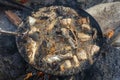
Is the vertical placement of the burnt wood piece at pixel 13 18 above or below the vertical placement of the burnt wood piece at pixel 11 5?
below

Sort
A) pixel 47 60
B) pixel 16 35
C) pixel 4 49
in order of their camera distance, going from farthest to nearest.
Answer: pixel 4 49
pixel 16 35
pixel 47 60

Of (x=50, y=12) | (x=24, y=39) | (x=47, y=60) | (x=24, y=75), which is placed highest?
(x=50, y=12)

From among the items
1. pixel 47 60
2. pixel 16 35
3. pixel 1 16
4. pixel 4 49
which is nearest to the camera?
pixel 47 60

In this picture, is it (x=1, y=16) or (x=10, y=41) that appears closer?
(x=10, y=41)

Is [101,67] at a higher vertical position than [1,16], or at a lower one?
lower

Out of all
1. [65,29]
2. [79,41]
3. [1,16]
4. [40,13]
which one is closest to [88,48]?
[79,41]

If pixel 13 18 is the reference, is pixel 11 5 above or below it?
above

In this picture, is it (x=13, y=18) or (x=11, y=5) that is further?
(x=11, y=5)

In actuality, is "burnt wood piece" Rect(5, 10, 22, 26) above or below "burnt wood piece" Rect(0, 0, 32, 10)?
below

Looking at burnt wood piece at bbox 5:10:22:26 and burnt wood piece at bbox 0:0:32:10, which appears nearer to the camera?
burnt wood piece at bbox 5:10:22:26

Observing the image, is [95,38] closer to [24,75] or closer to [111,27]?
[111,27]

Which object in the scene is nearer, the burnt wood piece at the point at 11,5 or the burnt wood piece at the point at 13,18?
the burnt wood piece at the point at 13,18
